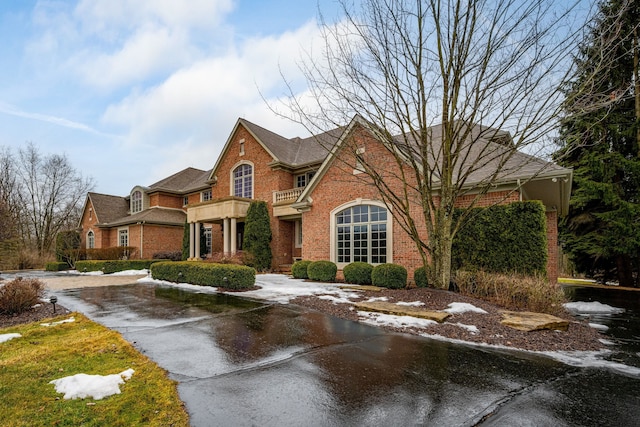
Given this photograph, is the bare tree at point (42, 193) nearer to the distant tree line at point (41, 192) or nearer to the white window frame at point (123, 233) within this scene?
the distant tree line at point (41, 192)

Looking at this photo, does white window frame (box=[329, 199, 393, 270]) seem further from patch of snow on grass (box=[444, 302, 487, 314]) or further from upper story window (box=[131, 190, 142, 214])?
upper story window (box=[131, 190, 142, 214])

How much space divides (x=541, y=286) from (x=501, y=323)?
2.33m

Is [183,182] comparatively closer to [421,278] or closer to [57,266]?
[57,266]

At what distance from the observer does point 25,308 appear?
7.95 metres

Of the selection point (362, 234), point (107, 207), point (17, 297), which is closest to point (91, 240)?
point (107, 207)

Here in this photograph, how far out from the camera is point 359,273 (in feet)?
40.2

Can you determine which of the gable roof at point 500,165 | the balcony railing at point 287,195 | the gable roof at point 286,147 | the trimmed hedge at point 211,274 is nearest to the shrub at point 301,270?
the trimmed hedge at point 211,274

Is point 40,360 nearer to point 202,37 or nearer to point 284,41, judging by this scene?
point 284,41

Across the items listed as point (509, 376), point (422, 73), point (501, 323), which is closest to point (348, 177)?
point (422, 73)

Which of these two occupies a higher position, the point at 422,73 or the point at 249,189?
the point at 422,73

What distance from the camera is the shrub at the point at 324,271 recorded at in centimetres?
1326

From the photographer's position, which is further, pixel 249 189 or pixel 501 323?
pixel 249 189

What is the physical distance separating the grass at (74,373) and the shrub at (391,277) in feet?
26.8

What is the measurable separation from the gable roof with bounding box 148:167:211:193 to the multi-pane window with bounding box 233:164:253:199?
12.3 ft
